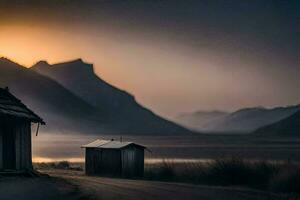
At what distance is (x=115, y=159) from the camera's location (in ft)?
141

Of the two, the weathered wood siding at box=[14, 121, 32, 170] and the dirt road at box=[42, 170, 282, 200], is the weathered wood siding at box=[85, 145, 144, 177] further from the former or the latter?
the dirt road at box=[42, 170, 282, 200]

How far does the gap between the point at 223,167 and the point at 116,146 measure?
1063 cm

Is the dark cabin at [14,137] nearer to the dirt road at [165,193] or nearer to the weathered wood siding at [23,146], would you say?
the weathered wood siding at [23,146]

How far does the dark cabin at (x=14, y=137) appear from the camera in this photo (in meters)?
32.4

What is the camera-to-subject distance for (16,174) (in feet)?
107

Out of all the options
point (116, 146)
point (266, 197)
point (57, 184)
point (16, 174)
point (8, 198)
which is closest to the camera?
point (8, 198)

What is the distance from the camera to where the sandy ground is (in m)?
23.5

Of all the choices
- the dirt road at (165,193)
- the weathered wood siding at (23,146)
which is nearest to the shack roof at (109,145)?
the weathered wood siding at (23,146)

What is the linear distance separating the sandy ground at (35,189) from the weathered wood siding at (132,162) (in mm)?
11836

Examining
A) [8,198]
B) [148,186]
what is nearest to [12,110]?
[148,186]

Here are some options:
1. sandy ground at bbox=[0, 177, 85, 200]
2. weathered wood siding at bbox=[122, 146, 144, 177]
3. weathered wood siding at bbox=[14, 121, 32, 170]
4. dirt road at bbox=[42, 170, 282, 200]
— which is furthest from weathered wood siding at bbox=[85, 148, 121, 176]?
dirt road at bbox=[42, 170, 282, 200]

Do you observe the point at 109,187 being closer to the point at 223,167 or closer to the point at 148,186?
the point at 148,186

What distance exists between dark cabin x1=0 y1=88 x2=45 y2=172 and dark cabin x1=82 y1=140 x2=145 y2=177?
31.1 ft

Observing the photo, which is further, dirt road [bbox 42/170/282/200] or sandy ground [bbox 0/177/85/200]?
dirt road [bbox 42/170/282/200]
